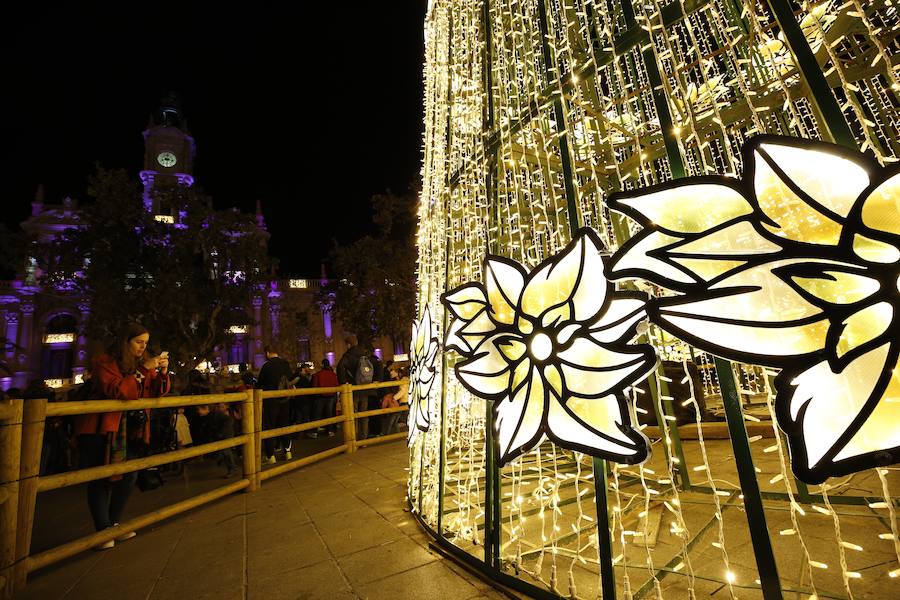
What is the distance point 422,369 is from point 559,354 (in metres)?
1.40

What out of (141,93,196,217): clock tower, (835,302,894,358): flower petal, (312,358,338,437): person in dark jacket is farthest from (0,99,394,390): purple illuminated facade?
(835,302,894,358): flower petal

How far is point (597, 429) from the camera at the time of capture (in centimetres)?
135

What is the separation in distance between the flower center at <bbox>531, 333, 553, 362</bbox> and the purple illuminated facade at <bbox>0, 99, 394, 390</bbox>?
22.7 metres

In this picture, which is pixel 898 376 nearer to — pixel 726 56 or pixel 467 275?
pixel 467 275

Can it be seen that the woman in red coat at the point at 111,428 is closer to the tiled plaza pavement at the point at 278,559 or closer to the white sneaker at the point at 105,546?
the white sneaker at the point at 105,546

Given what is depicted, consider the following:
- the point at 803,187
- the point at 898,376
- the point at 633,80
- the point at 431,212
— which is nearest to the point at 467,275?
the point at 431,212

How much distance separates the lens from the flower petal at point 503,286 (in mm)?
1691

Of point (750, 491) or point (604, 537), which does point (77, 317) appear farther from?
point (750, 491)

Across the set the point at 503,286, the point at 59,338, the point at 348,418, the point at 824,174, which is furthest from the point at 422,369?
the point at 59,338

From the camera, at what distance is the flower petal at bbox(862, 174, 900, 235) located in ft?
2.85

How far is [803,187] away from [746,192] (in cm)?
11

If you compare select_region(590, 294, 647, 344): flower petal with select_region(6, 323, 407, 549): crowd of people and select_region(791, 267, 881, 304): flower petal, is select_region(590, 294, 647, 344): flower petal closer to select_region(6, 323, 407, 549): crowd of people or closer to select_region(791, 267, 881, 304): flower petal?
select_region(791, 267, 881, 304): flower petal

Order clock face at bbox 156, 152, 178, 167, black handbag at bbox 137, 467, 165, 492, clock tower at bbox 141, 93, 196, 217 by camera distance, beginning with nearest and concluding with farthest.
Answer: black handbag at bbox 137, 467, 165, 492 < clock tower at bbox 141, 93, 196, 217 < clock face at bbox 156, 152, 178, 167

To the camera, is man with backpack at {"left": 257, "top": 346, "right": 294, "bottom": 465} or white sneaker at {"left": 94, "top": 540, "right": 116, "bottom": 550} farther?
man with backpack at {"left": 257, "top": 346, "right": 294, "bottom": 465}
